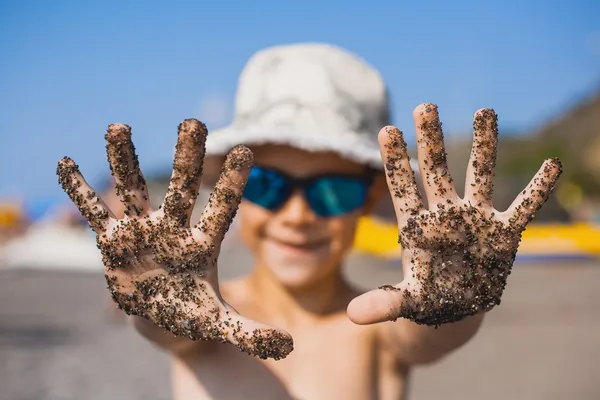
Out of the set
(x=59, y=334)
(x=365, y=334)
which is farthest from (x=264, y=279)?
(x=59, y=334)

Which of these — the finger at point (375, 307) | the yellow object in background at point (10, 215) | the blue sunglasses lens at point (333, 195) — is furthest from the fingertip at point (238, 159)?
the yellow object in background at point (10, 215)

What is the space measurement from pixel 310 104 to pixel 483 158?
74 centimetres

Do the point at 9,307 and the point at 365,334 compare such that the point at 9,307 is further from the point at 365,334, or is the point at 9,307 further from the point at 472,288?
the point at 472,288

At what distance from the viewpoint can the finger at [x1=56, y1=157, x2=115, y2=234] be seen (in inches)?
56.6

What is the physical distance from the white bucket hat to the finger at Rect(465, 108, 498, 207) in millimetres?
519

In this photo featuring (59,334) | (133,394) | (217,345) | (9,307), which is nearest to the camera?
(217,345)

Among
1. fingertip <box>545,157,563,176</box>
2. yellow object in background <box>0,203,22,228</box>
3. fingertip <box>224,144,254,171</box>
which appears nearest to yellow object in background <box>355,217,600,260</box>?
fingertip <box>545,157,563,176</box>

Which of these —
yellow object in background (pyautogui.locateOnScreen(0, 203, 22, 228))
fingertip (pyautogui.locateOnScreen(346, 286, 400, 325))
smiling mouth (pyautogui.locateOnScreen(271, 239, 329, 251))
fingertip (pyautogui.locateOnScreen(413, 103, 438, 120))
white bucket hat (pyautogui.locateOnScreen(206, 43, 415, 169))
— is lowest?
fingertip (pyautogui.locateOnScreen(346, 286, 400, 325))

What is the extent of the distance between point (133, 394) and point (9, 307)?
4.10 m

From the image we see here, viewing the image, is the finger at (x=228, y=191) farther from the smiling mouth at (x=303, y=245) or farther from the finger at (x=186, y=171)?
the smiling mouth at (x=303, y=245)

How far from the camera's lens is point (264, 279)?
2.15 meters

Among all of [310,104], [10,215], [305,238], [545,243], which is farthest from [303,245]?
[10,215]

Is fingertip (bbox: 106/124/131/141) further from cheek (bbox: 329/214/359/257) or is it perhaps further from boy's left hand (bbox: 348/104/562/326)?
cheek (bbox: 329/214/359/257)

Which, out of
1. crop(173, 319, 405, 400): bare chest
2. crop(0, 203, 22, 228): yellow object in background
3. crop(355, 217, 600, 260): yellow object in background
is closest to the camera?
crop(173, 319, 405, 400): bare chest
